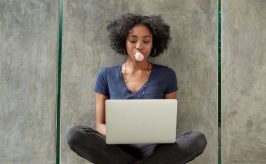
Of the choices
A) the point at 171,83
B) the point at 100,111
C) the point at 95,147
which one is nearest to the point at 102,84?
the point at 100,111

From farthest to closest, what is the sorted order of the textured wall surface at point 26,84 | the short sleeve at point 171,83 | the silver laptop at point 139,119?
the textured wall surface at point 26,84 < the short sleeve at point 171,83 < the silver laptop at point 139,119

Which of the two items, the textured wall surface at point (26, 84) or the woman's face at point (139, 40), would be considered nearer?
the woman's face at point (139, 40)

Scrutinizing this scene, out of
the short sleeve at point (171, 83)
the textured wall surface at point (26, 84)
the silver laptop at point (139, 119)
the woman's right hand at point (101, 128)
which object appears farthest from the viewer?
the textured wall surface at point (26, 84)

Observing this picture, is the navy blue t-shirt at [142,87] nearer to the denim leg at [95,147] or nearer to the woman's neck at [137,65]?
the woman's neck at [137,65]

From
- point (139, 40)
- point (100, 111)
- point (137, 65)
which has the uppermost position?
point (139, 40)

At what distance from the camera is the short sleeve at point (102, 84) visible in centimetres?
186

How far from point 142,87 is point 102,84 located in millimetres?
226

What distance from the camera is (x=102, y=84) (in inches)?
73.3

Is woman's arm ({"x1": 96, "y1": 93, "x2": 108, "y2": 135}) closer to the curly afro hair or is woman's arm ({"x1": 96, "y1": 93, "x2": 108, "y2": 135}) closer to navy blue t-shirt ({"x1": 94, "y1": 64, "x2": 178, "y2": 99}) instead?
navy blue t-shirt ({"x1": 94, "y1": 64, "x2": 178, "y2": 99})

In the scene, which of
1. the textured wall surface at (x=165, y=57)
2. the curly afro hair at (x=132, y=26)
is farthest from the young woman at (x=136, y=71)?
the textured wall surface at (x=165, y=57)

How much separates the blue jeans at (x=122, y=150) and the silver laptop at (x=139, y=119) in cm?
8

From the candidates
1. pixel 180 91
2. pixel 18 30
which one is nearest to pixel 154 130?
pixel 180 91

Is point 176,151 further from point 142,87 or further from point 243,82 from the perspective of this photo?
point 243,82

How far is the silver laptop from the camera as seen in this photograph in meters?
1.38
